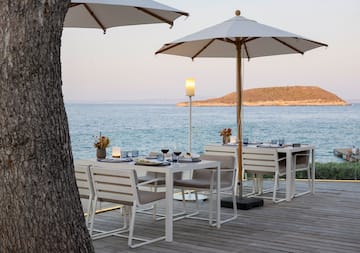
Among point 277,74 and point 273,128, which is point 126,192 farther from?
point 273,128

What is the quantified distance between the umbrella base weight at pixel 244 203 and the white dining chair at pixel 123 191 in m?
1.70

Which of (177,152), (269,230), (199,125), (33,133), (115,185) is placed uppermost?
(33,133)

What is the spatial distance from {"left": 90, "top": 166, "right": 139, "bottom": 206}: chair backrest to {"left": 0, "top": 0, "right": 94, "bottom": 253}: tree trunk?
2.43 m

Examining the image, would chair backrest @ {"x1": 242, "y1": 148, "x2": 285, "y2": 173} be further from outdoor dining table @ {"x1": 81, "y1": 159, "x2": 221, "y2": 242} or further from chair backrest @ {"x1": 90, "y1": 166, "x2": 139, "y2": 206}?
chair backrest @ {"x1": 90, "y1": 166, "x2": 139, "y2": 206}

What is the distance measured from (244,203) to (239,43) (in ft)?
6.49

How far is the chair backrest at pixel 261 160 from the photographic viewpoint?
742 centimetres

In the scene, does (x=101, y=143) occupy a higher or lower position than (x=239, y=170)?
higher

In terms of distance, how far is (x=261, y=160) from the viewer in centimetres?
752

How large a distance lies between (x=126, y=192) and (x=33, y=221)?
2597 mm

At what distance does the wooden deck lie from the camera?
520 centimetres

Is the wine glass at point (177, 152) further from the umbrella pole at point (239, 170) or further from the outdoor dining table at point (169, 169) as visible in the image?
the umbrella pole at point (239, 170)

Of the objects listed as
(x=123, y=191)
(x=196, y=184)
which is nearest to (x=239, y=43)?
(x=196, y=184)

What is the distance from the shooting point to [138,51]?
26.0 metres

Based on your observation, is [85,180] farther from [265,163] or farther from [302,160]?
[302,160]
